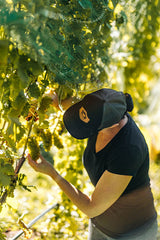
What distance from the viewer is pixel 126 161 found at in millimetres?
1355

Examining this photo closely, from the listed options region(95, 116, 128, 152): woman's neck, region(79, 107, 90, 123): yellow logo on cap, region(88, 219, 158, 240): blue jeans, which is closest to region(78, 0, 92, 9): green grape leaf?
region(79, 107, 90, 123): yellow logo on cap

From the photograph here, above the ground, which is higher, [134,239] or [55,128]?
[55,128]

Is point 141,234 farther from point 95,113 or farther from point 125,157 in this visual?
point 95,113

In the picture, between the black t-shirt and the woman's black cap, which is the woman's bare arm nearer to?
the black t-shirt

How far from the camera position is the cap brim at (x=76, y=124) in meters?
1.39

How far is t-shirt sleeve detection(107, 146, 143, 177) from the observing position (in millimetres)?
1349

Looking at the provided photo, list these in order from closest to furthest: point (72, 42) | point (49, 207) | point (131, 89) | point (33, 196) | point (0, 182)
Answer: point (0, 182), point (72, 42), point (49, 207), point (33, 196), point (131, 89)

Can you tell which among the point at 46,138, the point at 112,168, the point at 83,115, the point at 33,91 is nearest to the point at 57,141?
the point at 46,138

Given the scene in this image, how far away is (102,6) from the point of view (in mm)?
1306

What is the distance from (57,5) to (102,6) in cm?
26

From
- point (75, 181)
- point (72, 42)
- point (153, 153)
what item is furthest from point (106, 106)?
point (75, 181)

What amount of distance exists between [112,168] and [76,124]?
11.1 inches

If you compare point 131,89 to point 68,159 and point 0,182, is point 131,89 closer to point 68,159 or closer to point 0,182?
point 68,159

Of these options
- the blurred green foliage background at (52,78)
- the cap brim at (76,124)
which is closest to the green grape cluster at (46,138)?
the blurred green foliage background at (52,78)
